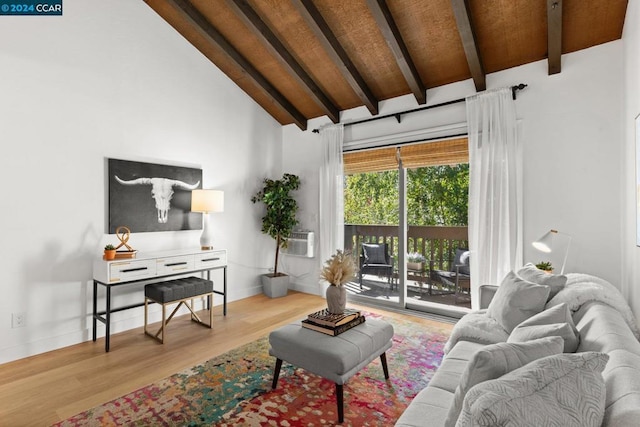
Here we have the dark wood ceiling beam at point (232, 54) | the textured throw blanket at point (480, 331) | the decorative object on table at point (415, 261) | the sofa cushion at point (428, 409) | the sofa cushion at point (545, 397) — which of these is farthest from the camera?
the decorative object on table at point (415, 261)

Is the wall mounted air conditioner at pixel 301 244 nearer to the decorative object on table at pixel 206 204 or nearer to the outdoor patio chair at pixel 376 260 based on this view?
the outdoor patio chair at pixel 376 260

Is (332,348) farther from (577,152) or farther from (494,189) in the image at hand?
(577,152)

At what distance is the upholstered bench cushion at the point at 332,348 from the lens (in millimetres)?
1962

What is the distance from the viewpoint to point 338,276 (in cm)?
228

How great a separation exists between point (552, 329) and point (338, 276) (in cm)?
125

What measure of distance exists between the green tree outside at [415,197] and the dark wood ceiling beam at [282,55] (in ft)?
3.48

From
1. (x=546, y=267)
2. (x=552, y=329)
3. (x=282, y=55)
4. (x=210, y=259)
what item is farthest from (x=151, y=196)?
(x=546, y=267)

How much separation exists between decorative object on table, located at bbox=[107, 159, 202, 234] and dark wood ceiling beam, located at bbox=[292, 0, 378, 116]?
2.19 m

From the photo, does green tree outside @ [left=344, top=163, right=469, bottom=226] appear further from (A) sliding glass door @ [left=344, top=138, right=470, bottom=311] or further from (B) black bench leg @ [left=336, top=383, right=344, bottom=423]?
(B) black bench leg @ [left=336, top=383, right=344, bottom=423]

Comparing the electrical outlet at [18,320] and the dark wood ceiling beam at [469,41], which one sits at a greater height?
the dark wood ceiling beam at [469,41]

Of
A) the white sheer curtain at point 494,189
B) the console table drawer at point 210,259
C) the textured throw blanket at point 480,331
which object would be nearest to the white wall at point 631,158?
the white sheer curtain at point 494,189

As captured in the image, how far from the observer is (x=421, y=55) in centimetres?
348

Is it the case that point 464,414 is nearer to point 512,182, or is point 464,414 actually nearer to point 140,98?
point 512,182

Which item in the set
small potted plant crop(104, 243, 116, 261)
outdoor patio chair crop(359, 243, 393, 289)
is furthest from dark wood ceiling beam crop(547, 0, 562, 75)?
small potted plant crop(104, 243, 116, 261)
